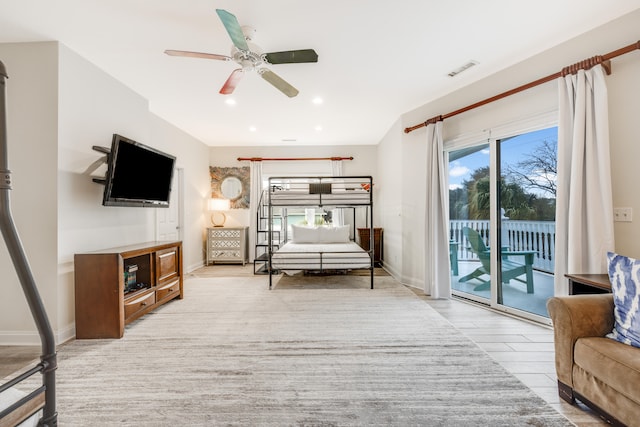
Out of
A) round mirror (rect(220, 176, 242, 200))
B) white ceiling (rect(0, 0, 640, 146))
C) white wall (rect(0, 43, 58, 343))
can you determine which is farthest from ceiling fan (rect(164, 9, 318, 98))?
round mirror (rect(220, 176, 242, 200))

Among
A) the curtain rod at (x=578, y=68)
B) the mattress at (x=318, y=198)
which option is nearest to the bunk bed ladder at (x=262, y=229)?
the mattress at (x=318, y=198)

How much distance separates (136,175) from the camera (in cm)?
304

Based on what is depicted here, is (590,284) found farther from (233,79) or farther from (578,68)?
(233,79)

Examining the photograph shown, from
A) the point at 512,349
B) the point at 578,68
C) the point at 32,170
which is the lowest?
the point at 512,349

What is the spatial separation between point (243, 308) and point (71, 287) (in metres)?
1.64

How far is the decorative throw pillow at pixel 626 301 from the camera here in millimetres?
1497

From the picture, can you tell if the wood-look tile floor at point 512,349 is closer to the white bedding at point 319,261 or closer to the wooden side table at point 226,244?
the white bedding at point 319,261

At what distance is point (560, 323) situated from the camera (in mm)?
1686

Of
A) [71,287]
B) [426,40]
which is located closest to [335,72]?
[426,40]

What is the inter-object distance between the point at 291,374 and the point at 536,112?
3290 mm

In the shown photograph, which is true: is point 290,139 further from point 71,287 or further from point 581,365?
point 581,365

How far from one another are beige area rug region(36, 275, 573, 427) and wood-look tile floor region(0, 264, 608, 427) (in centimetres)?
11

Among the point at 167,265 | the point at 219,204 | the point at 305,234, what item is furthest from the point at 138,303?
the point at 219,204

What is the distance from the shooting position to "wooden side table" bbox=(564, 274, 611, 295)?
6.04 ft
